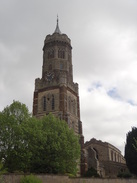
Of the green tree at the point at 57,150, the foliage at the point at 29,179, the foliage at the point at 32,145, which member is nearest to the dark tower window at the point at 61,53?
the green tree at the point at 57,150

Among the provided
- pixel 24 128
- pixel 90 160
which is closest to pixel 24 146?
pixel 24 128

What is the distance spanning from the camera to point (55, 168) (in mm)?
31938

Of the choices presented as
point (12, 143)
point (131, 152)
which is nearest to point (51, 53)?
point (131, 152)

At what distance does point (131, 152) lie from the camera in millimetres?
48312

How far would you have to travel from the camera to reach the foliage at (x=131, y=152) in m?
47.7

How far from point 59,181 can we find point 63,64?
4174cm

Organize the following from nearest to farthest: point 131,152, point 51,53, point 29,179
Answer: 1. point 29,179
2. point 131,152
3. point 51,53

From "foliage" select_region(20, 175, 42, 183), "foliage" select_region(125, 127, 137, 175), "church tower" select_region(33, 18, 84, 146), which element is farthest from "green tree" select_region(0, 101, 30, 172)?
"foliage" select_region(125, 127, 137, 175)

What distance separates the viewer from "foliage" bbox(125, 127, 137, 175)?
47688 millimetres

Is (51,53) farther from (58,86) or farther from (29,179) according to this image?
(29,179)

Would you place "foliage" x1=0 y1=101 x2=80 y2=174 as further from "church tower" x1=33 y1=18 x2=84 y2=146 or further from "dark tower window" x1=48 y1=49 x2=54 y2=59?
"dark tower window" x1=48 y1=49 x2=54 y2=59

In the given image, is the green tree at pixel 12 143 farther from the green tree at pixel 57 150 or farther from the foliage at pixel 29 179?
the foliage at pixel 29 179

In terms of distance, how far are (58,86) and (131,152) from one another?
22409 mm

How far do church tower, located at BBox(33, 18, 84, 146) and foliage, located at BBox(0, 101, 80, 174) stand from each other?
56.5 ft
